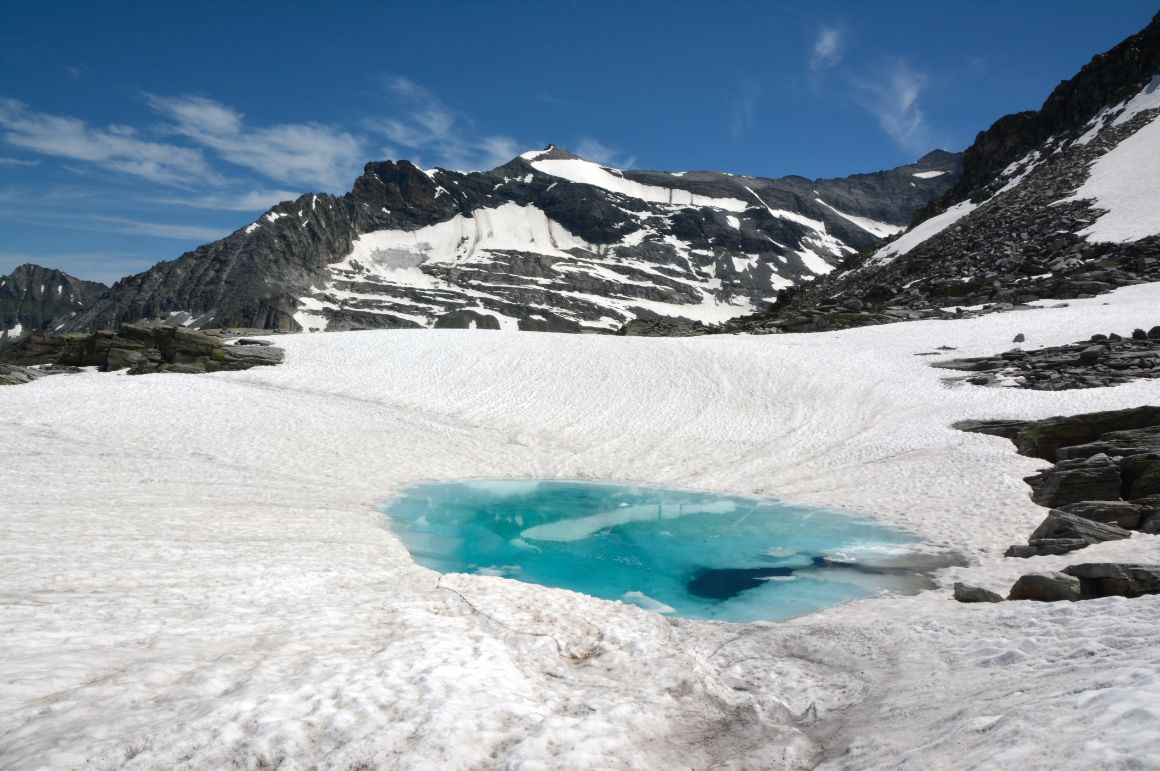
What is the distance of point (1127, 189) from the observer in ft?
175

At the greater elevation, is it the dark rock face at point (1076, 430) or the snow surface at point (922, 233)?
the snow surface at point (922, 233)

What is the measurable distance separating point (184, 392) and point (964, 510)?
2922 centimetres

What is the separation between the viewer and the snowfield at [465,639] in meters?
4.89

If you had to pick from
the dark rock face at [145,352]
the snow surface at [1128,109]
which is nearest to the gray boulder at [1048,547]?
the dark rock face at [145,352]

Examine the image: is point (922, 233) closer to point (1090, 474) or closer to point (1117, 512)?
point (1090, 474)

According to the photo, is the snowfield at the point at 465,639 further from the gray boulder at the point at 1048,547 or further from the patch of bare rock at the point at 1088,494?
the patch of bare rock at the point at 1088,494

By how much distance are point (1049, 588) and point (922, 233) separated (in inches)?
2869

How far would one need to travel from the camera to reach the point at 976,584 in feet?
34.7

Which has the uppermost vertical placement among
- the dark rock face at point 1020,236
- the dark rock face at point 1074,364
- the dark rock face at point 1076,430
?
the dark rock face at point 1020,236

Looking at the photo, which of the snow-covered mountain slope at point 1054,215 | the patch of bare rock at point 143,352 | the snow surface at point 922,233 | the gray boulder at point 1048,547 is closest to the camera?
the gray boulder at point 1048,547

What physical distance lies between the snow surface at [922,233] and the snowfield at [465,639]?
49.5 metres

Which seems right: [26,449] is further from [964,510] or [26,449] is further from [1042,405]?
[1042,405]

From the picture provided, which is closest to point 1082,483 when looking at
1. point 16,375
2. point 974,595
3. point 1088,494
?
point 1088,494

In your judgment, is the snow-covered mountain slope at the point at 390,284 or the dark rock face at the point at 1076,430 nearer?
the dark rock face at the point at 1076,430
